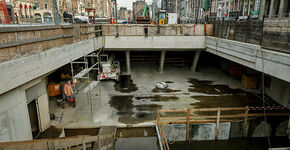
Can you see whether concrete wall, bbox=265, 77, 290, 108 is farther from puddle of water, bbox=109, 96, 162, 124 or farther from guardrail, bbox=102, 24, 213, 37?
puddle of water, bbox=109, 96, 162, 124

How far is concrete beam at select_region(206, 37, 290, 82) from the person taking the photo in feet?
28.1

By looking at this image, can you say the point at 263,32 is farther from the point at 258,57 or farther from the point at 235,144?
the point at 235,144

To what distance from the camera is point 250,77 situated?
56.9ft

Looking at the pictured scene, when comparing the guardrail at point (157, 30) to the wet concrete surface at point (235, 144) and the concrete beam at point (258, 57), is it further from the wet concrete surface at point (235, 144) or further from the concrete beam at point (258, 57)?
the wet concrete surface at point (235, 144)

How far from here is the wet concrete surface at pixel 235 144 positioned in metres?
10.3

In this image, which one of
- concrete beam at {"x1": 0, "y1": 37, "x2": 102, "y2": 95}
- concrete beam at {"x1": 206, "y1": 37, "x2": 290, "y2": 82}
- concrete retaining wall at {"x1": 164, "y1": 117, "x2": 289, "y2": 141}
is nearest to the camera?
Answer: concrete beam at {"x1": 0, "y1": 37, "x2": 102, "y2": 95}

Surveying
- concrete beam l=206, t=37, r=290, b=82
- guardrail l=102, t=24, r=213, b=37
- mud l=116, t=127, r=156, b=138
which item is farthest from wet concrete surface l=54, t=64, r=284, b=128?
guardrail l=102, t=24, r=213, b=37

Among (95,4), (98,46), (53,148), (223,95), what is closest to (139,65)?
(98,46)

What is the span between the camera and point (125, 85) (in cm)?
1873

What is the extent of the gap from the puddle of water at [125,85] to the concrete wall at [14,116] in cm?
954

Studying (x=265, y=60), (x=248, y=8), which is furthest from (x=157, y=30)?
(x=248, y=8)

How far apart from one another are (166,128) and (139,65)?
16.3m

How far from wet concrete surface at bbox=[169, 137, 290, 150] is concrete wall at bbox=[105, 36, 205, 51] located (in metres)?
11.4

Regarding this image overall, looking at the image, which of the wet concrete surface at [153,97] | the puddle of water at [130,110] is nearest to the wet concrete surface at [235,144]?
the wet concrete surface at [153,97]
